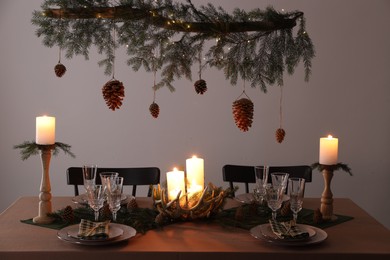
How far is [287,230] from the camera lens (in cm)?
184

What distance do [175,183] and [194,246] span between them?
0.38m

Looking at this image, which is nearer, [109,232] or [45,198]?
[109,232]

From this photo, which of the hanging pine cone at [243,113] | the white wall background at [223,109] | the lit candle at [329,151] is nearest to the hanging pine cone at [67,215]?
the hanging pine cone at [243,113]

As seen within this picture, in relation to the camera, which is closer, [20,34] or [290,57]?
[290,57]

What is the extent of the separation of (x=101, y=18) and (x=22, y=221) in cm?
82

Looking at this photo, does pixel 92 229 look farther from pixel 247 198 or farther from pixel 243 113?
pixel 247 198

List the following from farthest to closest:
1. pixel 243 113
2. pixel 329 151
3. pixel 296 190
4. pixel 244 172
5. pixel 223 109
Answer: pixel 223 109 → pixel 244 172 → pixel 329 151 → pixel 243 113 → pixel 296 190

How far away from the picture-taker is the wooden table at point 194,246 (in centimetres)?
170

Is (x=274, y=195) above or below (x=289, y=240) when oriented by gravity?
above

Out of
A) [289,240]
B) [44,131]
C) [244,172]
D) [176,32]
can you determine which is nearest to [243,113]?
[176,32]

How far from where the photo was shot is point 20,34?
3.76m

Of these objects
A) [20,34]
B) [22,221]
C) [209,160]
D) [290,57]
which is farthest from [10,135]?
[290,57]

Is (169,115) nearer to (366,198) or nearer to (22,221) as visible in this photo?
(366,198)

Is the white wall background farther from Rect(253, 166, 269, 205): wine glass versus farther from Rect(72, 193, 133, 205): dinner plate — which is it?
Rect(253, 166, 269, 205): wine glass
